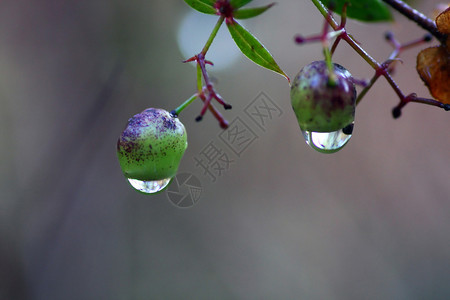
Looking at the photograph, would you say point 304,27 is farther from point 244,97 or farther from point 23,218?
point 23,218

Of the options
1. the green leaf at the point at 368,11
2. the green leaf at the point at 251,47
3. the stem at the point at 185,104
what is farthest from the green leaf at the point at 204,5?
the green leaf at the point at 368,11

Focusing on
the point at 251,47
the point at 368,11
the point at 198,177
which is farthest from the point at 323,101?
the point at 198,177

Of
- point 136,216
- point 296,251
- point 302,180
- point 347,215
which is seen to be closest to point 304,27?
point 302,180

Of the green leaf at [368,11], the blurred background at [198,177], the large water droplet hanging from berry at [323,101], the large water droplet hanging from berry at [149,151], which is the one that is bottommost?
the large water droplet hanging from berry at [323,101]

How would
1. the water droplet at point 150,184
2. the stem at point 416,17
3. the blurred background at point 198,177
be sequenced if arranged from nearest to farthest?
1. the stem at point 416,17
2. the water droplet at point 150,184
3. the blurred background at point 198,177

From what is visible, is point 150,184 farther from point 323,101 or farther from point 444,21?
point 444,21

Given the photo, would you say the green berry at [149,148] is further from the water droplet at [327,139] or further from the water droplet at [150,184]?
the water droplet at [327,139]

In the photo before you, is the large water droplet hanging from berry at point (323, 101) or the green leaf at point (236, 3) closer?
the large water droplet hanging from berry at point (323, 101)
